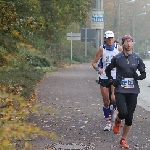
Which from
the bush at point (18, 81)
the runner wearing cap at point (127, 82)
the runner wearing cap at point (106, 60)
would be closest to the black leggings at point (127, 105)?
the runner wearing cap at point (127, 82)

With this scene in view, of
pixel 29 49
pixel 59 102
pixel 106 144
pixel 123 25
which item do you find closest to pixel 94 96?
pixel 59 102

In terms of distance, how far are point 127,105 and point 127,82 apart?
0.35 meters

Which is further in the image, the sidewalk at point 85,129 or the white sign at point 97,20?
the white sign at point 97,20

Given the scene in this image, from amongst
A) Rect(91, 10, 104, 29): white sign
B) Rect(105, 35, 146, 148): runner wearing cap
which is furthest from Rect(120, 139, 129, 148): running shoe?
Rect(91, 10, 104, 29): white sign

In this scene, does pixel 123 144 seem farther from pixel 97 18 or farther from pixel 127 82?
pixel 97 18

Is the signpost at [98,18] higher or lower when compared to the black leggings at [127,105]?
higher

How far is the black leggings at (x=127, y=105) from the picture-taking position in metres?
7.38

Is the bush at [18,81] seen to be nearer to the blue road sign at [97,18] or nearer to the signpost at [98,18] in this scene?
the signpost at [98,18]

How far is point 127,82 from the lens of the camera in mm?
7453

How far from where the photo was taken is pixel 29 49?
2.94m

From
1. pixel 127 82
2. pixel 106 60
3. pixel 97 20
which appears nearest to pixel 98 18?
pixel 97 20

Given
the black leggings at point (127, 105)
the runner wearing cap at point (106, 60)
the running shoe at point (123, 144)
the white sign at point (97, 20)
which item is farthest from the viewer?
the white sign at point (97, 20)

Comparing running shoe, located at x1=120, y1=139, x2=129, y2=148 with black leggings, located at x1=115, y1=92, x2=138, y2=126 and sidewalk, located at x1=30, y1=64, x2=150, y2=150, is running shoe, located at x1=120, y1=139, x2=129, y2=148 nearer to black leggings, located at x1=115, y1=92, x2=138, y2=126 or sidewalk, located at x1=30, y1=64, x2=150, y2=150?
sidewalk, located at x1=30, y1=64, x2=150, y2=150

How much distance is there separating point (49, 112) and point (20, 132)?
246 mm
